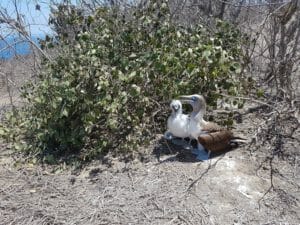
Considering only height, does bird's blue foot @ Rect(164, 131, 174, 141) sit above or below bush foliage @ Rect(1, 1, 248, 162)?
below

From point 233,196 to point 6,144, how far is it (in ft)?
7.40

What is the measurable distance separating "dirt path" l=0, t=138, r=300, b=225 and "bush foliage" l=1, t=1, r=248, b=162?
0.33 m

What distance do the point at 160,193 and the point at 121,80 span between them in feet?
3.21

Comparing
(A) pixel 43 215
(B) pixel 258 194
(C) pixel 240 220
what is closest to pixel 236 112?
(B) pixel 258 194

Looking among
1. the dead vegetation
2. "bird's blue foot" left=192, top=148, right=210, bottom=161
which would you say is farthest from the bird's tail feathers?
"bird's blue foot" left=192, top=148, right=210, bottom=161

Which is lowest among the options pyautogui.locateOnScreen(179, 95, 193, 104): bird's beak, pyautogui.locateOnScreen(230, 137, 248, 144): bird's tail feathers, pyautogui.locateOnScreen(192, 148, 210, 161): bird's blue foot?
pyautogui.locateOnScreen(192, 148, 210, 161): bird's blue foot

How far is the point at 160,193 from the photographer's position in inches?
114

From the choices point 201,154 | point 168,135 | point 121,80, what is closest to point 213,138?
point 201,154

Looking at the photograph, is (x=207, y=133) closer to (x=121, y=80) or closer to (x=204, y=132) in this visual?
(x=204, y=132)

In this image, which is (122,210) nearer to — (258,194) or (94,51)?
(258,194)

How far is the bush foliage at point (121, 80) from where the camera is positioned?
11.0 ft

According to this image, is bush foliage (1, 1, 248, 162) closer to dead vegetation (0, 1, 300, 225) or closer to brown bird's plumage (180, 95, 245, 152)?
dead vegetation (0, 1, 300, 225)

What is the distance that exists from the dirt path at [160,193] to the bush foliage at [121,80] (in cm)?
33

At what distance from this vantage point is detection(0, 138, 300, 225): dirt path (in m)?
2.69
